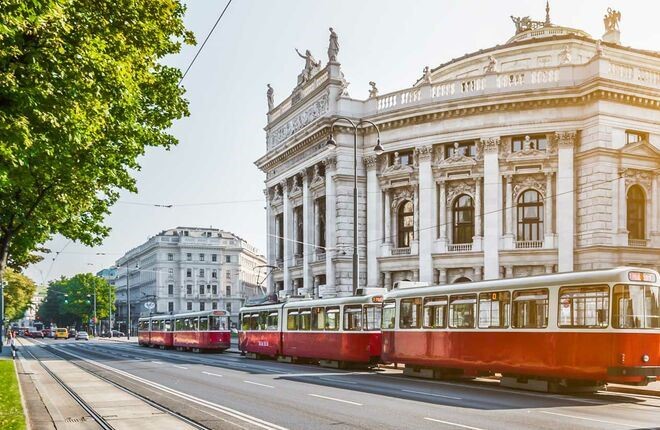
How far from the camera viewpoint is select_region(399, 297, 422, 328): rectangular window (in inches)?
1054

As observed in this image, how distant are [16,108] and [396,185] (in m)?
38.4

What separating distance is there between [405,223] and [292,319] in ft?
58.2

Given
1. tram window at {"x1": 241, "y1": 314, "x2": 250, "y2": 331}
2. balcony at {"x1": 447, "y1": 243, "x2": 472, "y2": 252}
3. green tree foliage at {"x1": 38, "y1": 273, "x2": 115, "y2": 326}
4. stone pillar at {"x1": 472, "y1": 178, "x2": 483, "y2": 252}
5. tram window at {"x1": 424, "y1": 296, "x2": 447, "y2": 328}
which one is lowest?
green tree foliage at {"x1": 38, "y1": 273, "x2": 115, "y2": 326}

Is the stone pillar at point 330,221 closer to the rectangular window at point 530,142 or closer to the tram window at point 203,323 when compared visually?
the tram window at point 203,323

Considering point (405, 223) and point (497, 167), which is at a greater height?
point (497, 167)

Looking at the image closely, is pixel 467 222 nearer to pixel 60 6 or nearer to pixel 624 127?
pixel 624 127

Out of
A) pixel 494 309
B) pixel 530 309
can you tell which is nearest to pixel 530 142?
pixel 494 309

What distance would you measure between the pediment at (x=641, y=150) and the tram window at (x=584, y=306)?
88.2 feet

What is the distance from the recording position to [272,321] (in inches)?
1581

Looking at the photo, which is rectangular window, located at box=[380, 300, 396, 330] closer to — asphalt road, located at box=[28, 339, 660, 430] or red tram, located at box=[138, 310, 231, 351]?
asphalt road, located at box=[28, 339, 660, 430]

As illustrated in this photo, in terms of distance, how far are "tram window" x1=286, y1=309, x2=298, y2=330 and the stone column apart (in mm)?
16604

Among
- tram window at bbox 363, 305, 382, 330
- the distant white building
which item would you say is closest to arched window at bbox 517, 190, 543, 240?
tram window at bbox 363, 305, 382, 330

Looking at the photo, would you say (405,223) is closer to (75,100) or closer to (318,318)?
(318,318)

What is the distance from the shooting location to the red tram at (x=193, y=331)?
50844 millimetres
